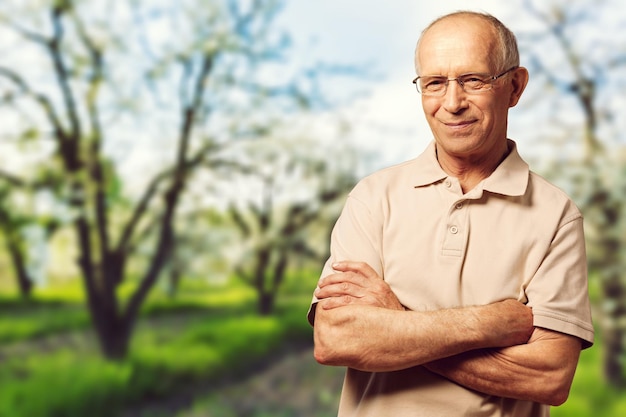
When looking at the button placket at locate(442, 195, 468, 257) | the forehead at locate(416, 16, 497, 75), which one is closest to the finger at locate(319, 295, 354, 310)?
the button placket at locate(442, 195, 468, 257)

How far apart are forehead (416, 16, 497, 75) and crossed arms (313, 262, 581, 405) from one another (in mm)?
383

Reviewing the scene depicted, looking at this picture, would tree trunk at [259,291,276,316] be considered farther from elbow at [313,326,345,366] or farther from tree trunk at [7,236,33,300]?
elbow at [313,326,345,366]

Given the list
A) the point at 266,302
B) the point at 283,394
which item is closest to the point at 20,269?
the point at 266,302

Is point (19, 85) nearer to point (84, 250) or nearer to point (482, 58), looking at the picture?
point (84, 250)

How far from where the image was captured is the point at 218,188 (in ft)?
16.5

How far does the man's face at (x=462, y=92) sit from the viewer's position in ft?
4.02

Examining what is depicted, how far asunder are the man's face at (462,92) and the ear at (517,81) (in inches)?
0.6

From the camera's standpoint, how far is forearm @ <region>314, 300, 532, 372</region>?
118cm

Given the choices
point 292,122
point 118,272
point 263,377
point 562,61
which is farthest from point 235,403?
point 562,61

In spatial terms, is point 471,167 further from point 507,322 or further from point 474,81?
point 507,322

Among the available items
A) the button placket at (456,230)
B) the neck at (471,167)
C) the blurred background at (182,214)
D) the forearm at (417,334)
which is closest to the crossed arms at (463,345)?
the forearm at (417,334)

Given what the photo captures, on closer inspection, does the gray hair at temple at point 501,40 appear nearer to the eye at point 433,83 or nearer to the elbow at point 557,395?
→ the eye at point 433,83

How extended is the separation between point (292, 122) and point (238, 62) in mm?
545

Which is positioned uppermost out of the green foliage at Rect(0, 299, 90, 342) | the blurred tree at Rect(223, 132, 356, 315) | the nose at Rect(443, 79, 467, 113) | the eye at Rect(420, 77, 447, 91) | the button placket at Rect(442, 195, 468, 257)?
the eye at Rect(420, 77, 447, 91)
